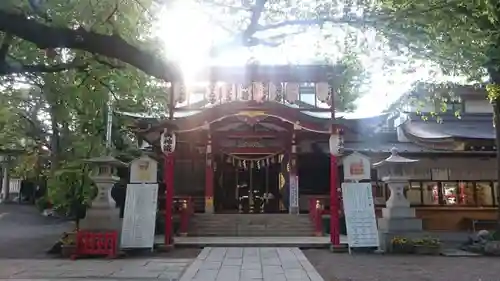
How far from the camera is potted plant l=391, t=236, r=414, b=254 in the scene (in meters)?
12.2

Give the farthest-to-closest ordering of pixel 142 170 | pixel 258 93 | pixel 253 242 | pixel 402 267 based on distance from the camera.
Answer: pixel 258 93 → pixel 253 242 → pixel 142 170 → pixel 402 267

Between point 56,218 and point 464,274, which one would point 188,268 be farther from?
point 56,218

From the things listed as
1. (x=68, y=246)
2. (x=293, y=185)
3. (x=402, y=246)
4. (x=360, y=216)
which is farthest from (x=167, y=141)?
(x=293, y=185)

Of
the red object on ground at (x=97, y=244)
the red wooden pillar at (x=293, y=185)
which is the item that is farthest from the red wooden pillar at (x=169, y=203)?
the red wooden pillar at (x=293, y=185)

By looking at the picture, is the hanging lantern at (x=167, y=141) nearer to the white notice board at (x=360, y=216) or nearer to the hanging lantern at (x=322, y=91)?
the hanging lantern at (x=322, y=91)

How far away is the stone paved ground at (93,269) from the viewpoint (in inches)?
327

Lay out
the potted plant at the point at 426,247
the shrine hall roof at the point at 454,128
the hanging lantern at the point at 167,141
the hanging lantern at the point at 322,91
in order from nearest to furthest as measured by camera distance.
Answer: the potted plant at the point at 426,247
the hanging lantern at the point at 167,141
the hanging lantern at the point at 322,91
the shrine hall roof at the point at 454,128

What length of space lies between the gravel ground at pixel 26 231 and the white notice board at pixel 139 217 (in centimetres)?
215

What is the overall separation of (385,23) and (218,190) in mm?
15960

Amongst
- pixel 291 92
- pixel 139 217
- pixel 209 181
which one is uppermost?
pixel 291 92

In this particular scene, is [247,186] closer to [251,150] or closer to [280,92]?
[251,150]

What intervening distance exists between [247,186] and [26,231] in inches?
396

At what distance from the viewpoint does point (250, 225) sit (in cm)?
1738

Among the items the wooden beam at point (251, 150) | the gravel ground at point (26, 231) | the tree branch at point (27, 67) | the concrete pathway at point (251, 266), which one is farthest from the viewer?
the wooden beam at point (251, 150)
